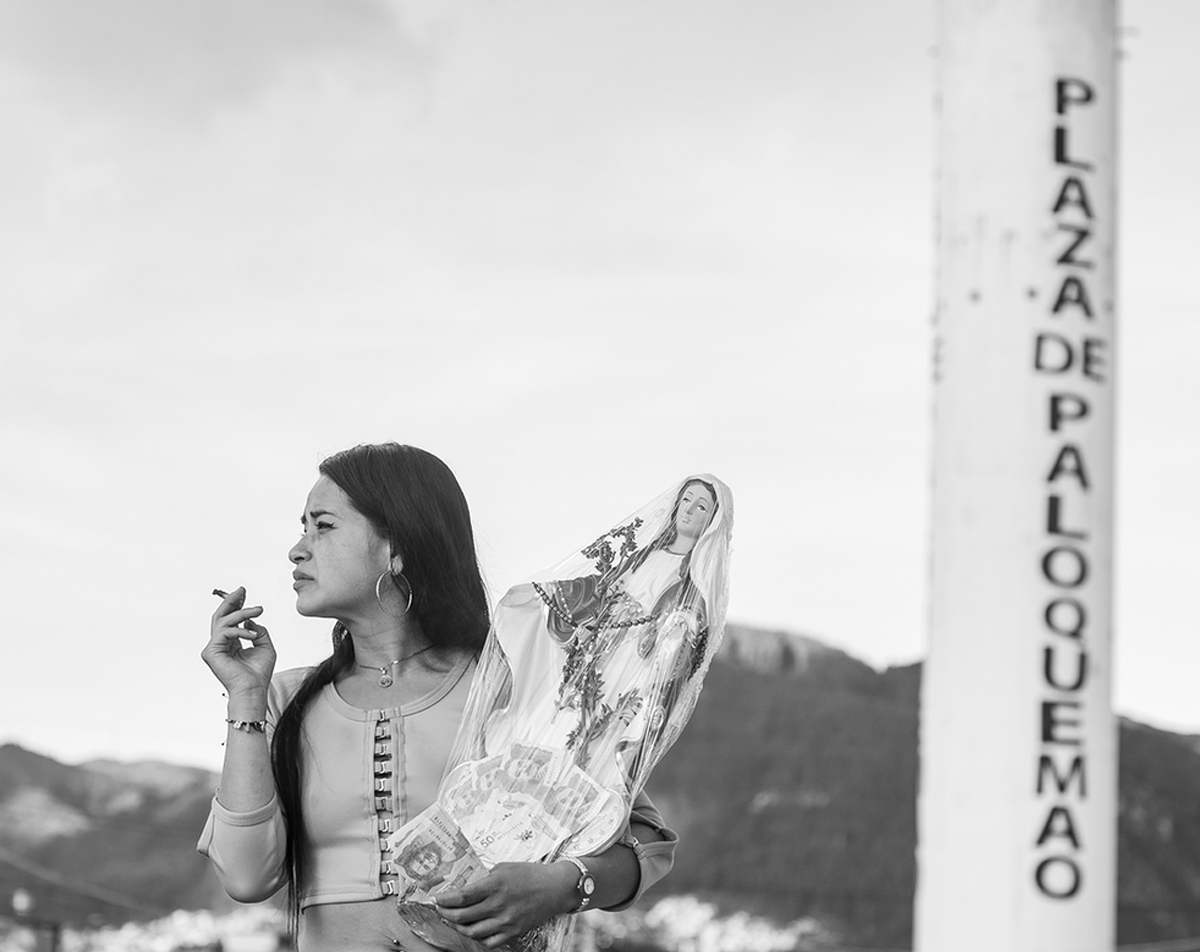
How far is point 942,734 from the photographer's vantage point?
229 centimetres

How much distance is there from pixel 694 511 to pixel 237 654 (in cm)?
80

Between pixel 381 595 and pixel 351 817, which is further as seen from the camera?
pixel 381 595

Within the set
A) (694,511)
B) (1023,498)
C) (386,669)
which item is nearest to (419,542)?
(386,669)

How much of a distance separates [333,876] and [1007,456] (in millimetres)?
1281

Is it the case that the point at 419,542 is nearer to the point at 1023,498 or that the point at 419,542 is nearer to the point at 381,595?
the point at 381,595

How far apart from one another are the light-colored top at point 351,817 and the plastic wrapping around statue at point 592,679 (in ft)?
0.30

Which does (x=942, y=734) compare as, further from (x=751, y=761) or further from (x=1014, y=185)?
(x=751, y=761)

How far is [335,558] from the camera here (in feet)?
9.72

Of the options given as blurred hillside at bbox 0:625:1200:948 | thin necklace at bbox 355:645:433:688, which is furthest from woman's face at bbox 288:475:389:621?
blurred hillside at bbox 0:625:1200:948

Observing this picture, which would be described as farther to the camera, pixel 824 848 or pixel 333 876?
pixel 824 848

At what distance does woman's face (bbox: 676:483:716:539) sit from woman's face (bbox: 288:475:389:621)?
51 cm

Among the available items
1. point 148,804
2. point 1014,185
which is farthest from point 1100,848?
point 148,804

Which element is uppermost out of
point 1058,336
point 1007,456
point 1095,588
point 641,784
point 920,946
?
point 1058,336

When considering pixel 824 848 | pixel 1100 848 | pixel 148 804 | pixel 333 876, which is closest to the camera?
pixel 1100 848
